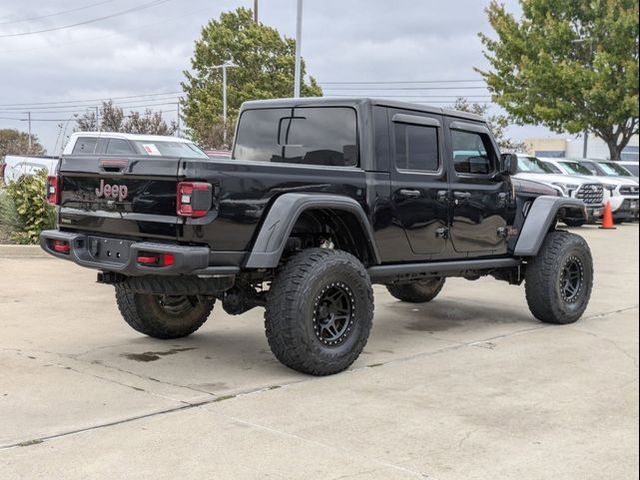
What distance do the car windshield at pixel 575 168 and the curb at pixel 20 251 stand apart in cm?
1569

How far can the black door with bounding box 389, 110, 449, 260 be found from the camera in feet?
20.8

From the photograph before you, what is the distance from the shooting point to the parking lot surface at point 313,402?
12.8 ft

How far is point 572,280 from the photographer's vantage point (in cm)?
805

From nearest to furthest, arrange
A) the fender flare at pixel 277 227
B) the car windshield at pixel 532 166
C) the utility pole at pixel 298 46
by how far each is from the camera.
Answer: the fender flare at pixel 277 227
the car windshield at pixel 532 166
the utility pole at pixel 298 46

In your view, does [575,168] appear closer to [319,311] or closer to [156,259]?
[319,311]

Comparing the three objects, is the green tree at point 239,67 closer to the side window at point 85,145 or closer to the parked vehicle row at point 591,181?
the parked vehicle row at point 591,181

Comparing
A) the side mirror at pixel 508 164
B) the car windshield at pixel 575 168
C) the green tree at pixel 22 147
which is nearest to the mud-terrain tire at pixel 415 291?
the side mirror at pixel 508 164

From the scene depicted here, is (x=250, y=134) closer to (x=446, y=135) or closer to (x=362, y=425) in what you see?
(x=446, y=135)

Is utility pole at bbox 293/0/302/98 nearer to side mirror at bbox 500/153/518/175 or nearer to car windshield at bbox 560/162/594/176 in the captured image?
car windshield at bbox 560/162/594/176

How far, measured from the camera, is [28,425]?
14.5 feet

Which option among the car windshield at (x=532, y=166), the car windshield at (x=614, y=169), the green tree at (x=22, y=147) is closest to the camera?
the car windshield at (x=532, y=166)

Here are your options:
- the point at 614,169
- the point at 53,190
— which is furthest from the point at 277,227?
the point at 614,169

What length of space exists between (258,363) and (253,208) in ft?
4.38

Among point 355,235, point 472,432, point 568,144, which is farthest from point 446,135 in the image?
point 568,144
